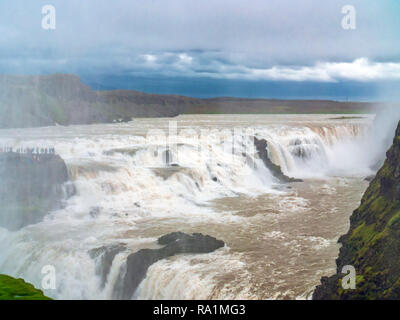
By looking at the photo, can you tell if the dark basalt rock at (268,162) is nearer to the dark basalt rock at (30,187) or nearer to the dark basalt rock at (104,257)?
the dark basalt rock at (30,187)

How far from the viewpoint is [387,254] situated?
5.89 meters

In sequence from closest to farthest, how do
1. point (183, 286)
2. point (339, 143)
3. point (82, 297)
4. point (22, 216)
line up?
A: point (183, 286) < point (82, 297) < point (22, 216) < point (339, 143)

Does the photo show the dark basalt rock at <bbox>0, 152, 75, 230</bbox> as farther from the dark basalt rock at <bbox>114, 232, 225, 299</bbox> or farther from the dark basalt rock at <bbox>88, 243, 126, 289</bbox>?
the dark basalt rock at <bbox>114, 232, 225, 299</bbox>

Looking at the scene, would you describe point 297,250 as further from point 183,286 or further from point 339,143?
point 339,143

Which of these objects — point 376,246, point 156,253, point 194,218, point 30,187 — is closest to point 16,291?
point 156,253

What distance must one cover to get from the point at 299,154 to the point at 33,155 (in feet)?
48.1

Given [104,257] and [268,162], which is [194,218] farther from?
[268,162]

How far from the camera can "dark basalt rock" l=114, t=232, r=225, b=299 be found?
8.44 m

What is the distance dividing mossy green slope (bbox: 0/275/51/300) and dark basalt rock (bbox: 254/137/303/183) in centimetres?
1539

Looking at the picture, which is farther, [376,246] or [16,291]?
[376,246]

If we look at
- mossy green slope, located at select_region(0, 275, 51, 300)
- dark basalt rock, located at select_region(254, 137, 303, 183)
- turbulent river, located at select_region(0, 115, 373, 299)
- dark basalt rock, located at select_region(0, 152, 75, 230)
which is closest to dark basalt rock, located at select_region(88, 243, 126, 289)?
turbulent river, located at select_region(0, 115, 373, 299)

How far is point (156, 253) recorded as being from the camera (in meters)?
9.07

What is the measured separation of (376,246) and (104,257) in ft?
18.1
